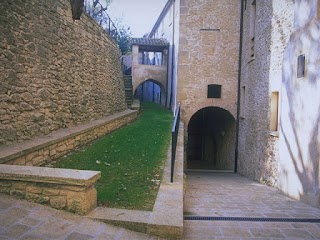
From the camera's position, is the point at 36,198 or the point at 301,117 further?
the point at 301,117

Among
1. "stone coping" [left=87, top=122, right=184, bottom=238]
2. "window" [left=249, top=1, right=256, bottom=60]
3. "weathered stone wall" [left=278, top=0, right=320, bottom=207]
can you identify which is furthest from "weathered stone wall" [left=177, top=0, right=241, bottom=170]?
"stone coping" [left=87, top=122, right=184, bottom=238]

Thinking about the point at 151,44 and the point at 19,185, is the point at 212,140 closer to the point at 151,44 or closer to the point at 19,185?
the point at 151,44

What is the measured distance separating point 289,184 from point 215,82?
7152mm

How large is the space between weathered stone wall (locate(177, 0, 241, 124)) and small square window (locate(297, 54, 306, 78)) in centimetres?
666

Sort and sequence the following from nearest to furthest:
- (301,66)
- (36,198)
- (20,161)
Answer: (36,198) → (20,161) → (301,66)

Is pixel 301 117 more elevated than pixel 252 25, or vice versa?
pixel 252 25

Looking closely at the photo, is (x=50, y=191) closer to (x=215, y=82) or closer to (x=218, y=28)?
(x=215, y=82)

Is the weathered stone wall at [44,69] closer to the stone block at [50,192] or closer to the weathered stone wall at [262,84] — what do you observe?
the stone block at [50,192]

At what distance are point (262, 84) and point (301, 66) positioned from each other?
3258 millimetres

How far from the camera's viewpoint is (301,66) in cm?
589

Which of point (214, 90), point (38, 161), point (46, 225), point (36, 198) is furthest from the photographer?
point (214, 90)

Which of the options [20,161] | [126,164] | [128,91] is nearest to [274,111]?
[126,164]

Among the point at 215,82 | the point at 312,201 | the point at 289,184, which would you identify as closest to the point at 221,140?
the point at 215,82

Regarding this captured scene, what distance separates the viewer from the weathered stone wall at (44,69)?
4773 millimetres
